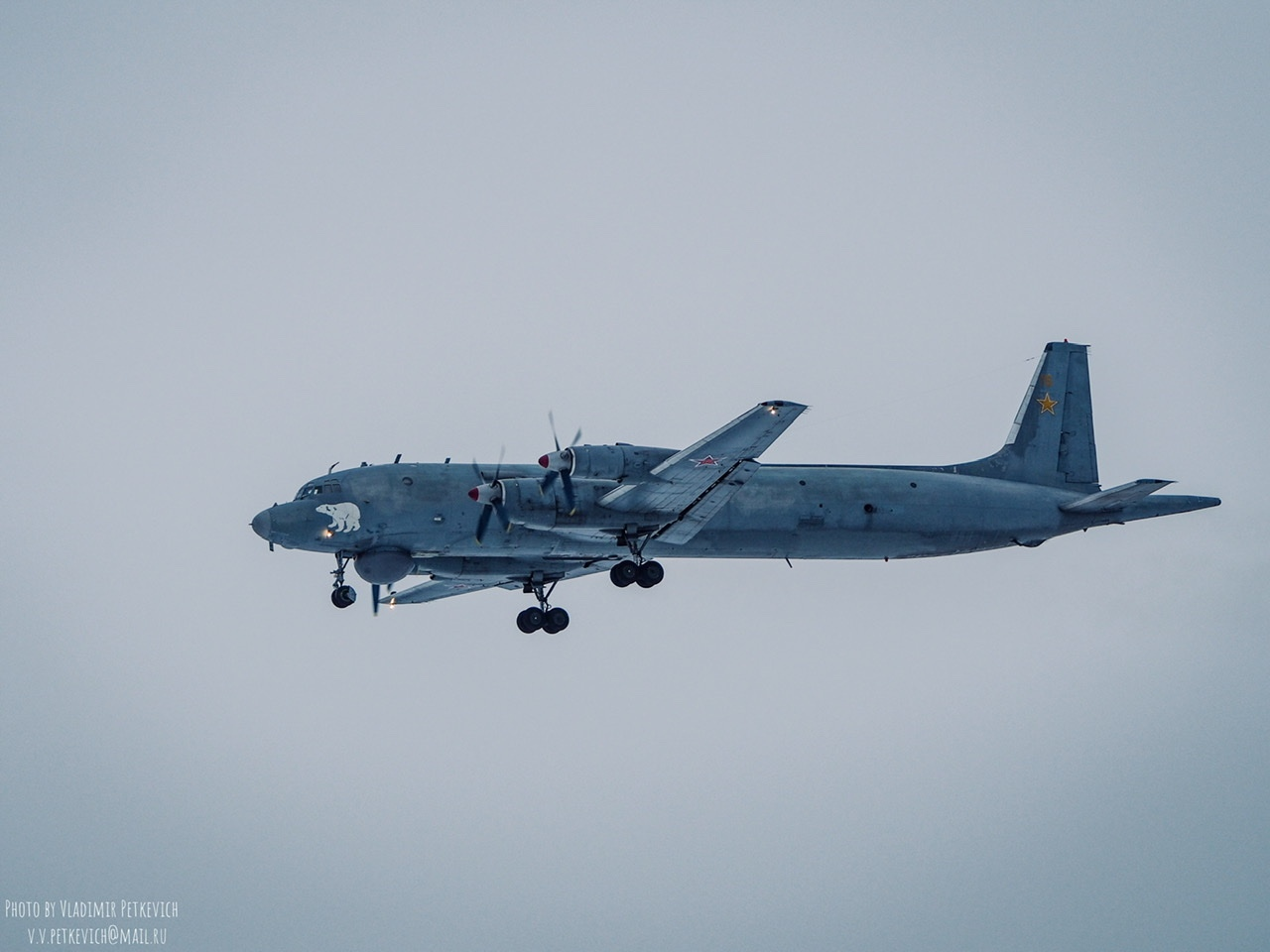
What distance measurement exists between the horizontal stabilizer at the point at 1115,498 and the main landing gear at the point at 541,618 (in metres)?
16.1

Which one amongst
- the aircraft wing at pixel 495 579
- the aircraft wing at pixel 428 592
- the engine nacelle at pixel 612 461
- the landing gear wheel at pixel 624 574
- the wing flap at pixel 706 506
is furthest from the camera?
the aircraft wing at pixel 428 592

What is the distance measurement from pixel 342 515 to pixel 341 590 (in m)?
2.31

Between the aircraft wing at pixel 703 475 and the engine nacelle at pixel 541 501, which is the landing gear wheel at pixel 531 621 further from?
the engine nacelle at pixel 541 501

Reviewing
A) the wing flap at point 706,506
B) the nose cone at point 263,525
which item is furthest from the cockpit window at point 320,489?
the wing flap at point 706,506

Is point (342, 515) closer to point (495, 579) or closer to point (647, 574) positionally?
point (495, 579)

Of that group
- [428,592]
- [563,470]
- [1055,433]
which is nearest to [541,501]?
[563,470]

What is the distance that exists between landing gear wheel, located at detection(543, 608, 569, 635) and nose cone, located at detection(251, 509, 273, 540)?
9497 millimetres

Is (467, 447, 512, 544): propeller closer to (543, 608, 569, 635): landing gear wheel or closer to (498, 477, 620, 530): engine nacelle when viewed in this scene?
(498, 477, 620, 530): engine nacelle

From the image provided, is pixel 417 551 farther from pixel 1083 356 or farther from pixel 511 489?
pixel 1083 356

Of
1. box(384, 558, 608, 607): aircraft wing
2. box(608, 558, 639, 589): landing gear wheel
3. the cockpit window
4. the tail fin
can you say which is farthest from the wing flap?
the tail fin

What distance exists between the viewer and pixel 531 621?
1975 inches

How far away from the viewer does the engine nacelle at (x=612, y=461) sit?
40750 millimetres

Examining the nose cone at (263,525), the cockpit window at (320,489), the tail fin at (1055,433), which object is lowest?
the nose cone at (263,525)

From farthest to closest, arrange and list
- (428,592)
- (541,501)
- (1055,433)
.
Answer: (1055,433) < (428,592) < (541,501)
